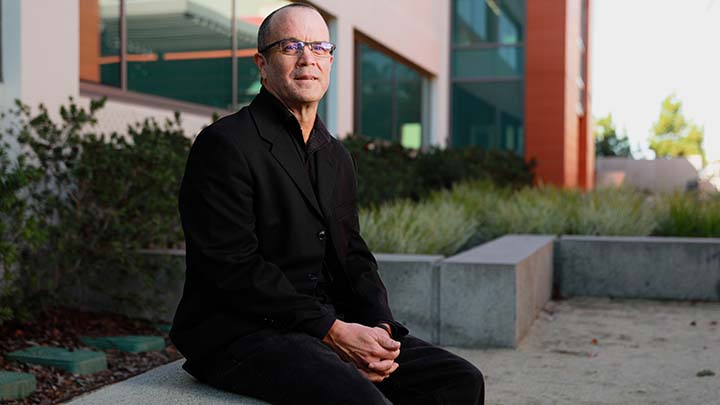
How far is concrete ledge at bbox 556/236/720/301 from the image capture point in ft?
24.1

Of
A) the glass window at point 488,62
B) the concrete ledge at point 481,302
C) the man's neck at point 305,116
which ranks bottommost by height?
the concrete ledge at point 481,302

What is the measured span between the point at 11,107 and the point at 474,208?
18.4ft

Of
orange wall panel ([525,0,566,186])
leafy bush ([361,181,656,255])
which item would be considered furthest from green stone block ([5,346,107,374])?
orange wall panel ([525,0,566,186])

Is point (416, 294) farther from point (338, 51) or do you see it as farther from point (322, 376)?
point (338, 51)

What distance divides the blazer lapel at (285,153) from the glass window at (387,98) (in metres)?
11.0

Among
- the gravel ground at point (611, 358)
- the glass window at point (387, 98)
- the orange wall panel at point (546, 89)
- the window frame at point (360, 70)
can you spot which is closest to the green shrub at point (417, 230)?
the gravel ground at point (611, 358)

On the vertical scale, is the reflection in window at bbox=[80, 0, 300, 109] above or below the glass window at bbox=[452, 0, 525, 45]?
below

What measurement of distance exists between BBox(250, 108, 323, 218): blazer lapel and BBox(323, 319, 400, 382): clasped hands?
374 millimetres

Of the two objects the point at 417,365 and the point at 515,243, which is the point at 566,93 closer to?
the point at 515,243

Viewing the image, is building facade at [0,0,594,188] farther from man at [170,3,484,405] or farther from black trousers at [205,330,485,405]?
black trousers at [205,330,485,405]

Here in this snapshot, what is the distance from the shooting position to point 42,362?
174 inches

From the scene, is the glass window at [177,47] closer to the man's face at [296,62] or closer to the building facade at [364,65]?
the building facade at [364,65]

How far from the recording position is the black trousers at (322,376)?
7.23ft

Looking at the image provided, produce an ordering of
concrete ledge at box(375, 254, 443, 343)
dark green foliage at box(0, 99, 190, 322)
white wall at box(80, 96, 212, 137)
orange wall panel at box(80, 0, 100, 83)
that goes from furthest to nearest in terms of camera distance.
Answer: orange wall panel at box(80, 0, 100, 83) → white wall at box(80, 96, 212, 137) → concrete ledge at box(375, 254, 443, 343) → dark green foliage at box(0, 99, 190, 322)
